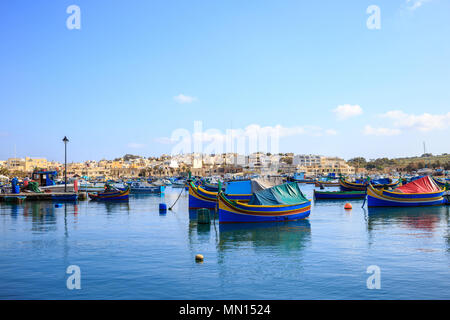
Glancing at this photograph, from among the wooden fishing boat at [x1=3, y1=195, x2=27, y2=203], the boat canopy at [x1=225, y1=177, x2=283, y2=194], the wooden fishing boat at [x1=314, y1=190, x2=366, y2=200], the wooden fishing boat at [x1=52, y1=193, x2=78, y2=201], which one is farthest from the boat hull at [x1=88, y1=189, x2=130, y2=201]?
the wooden fishing boat at [x1=314, y1=190, x2=366, y2=200]

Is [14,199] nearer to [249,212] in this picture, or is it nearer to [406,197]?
[249,212]

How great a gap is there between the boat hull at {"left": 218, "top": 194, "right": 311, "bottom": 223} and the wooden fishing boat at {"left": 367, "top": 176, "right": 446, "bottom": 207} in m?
15.7

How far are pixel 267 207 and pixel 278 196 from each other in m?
1.74

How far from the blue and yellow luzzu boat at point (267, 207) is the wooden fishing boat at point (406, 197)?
13820 millimetres

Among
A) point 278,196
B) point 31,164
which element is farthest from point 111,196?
point 31,164

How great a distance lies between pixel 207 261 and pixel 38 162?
201 metres

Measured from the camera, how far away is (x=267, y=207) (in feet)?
95.6

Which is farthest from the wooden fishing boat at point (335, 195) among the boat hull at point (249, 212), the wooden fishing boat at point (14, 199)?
the wooden fishing boat at point (14, 199)

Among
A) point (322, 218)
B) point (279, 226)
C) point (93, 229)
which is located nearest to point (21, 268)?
point (93, 229)

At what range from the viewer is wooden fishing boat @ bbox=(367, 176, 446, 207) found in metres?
41.7

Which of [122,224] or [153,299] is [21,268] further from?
[122,224]

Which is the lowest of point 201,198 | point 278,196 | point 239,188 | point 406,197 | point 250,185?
point 406,197

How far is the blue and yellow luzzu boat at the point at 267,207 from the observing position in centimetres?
2880

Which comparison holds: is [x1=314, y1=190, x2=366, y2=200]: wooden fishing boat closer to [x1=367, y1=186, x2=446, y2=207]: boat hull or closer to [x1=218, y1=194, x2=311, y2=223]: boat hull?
[x1=367, y1=186, x2=446, y2=207]: boat hull
